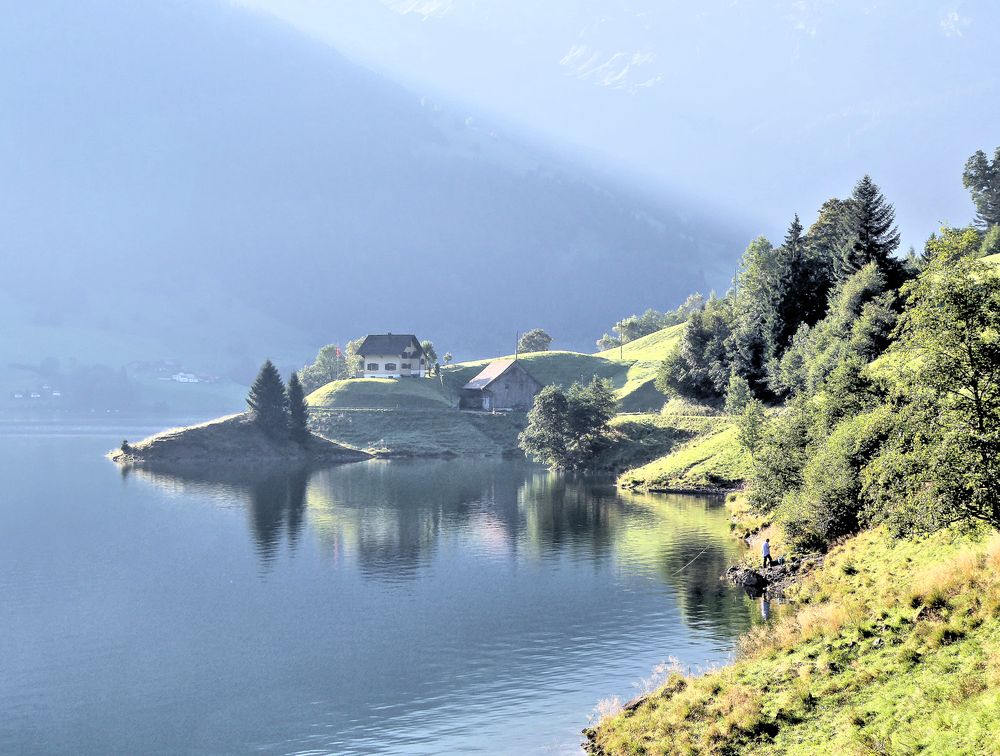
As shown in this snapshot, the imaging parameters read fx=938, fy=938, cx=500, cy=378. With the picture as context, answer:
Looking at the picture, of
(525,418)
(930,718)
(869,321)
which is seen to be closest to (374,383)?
(525,418)

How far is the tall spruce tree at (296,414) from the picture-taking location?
161m

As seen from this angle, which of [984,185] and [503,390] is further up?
[984,185]

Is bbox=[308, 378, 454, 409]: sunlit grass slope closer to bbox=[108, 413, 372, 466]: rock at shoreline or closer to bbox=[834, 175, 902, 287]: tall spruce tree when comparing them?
bbox=[108, 413, 372, 466]: rock at shoreline

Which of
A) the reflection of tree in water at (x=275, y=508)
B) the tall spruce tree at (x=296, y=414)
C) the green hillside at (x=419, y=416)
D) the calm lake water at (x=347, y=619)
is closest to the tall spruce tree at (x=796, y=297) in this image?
the calm lake water at (x=347, y=619)

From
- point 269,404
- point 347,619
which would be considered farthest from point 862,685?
point 269,404

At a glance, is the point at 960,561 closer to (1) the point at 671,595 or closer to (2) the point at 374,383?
(1) the point at 671,595

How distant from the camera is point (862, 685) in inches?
1198

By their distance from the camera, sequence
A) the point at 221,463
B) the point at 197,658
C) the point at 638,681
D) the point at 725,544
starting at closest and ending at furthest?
the point at 638,681, the point at 197,658, the point at 725,544, the point at 221,463

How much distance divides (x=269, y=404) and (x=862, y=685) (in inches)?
5512

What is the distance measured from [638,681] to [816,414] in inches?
1298

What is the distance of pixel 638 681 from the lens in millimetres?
41938

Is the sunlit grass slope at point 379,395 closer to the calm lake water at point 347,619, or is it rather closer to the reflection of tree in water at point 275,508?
the reflection of tree in water at point 275,508

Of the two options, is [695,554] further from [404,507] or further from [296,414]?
[296,414]

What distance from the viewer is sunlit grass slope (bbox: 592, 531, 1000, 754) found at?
1022 inches
